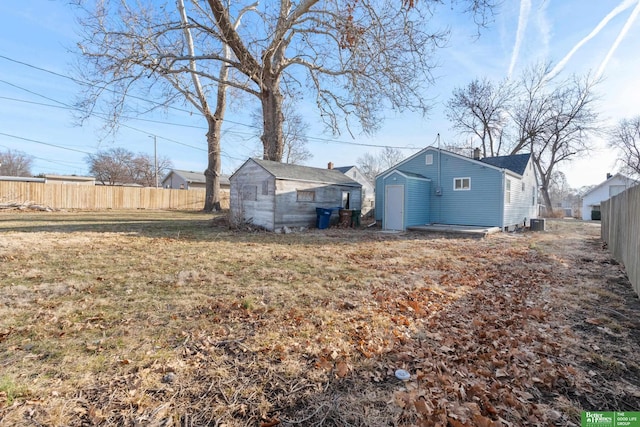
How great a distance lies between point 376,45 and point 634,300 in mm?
7602

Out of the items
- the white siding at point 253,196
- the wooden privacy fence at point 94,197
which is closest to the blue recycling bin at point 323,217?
the white siding at point 253,196

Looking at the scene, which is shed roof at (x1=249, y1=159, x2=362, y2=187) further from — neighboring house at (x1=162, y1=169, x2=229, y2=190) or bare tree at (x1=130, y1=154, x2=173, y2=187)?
bare tree at (x1=130, y1=154, x2=173, y2=187)

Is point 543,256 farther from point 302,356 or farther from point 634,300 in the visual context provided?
point 302,356

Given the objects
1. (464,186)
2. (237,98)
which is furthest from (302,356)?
(237,98)

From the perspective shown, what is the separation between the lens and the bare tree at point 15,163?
4712 centimetres

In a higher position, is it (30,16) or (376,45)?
(30,16)

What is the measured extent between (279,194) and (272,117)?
16.2 ft

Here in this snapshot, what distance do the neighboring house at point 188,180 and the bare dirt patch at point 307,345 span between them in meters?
38.3

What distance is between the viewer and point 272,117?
1479 cm

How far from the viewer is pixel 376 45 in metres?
7.95

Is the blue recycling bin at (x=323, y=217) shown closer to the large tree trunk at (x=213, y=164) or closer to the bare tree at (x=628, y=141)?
the large tree trunk at (x=213, y=164)

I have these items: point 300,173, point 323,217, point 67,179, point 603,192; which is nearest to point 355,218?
point 323,217

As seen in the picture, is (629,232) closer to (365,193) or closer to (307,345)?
(307,345)

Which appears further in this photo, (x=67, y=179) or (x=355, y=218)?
(x=67, y=179)
